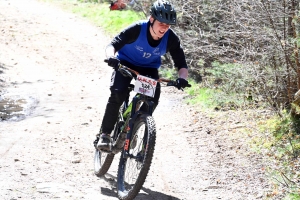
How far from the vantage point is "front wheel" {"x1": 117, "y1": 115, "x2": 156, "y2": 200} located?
5145 millimetres

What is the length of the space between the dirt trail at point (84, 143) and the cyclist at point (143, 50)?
0.83 meters

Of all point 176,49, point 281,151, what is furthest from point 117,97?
point 281,151

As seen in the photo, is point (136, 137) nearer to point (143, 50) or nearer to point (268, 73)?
point (143, 50)

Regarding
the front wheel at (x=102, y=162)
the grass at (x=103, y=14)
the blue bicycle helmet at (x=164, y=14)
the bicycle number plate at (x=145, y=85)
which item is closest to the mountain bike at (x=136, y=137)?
the bicycle number plate at (x=145, y=85)

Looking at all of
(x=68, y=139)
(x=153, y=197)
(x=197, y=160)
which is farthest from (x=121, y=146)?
(x=68, y=139)

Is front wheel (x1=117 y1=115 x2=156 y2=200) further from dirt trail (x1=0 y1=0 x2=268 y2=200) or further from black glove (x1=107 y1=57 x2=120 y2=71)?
black glove (x1=107 y1=57 x2=120 y2=71)

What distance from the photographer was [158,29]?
216 inches

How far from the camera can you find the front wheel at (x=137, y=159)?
5145 millimetres

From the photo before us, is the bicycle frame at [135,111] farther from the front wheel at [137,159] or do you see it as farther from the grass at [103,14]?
the grass at [103,14]

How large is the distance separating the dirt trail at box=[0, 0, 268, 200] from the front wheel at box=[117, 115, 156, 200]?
24 centimetres

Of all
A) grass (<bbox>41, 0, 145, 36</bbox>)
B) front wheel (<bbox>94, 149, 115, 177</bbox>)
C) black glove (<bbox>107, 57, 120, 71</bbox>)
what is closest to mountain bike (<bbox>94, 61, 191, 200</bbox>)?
black glove (<bbox>107, 57, 120, 71</bbox>)

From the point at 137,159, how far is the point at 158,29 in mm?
1371

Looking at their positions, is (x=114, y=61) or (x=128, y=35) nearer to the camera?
(x=114, y=61)

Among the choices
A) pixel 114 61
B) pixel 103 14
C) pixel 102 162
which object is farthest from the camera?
pixel 103 14
